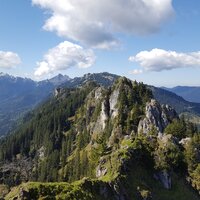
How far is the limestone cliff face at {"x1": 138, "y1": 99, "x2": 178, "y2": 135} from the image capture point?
148500 millimetres

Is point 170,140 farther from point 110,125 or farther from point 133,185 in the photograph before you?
point 110,125

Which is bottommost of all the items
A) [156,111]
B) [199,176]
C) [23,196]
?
[199,176]

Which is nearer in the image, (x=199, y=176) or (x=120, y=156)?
(x=120, y=156)

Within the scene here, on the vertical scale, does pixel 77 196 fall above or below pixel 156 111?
below

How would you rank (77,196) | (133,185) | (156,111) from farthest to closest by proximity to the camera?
(156,111), (133,185), (77,196)

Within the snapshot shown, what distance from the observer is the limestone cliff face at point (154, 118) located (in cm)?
14850

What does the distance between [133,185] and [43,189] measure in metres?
31.7

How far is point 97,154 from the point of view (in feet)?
397

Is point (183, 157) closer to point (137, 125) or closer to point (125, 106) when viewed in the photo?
point (137, 125)

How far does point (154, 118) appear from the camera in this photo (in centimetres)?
15100

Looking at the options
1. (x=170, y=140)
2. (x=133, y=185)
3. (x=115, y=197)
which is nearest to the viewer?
(x=115, y=197)

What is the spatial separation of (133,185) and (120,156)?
10586 millimetres

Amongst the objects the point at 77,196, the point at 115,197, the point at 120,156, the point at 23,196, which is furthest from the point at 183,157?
the point at 23,196

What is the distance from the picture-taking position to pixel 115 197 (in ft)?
248
